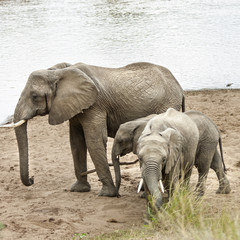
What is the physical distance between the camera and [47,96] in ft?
28.1

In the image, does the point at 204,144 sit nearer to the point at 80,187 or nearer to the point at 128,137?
the point at 128,137

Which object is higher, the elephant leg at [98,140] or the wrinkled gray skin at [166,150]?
the wrinkled gray skin at [166,150]

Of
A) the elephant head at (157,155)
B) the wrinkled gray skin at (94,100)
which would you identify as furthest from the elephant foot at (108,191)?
the elephant head at (157,155)

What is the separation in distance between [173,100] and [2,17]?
20.5 m

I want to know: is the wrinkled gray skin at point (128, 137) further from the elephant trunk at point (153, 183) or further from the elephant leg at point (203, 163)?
the elephant trunk at point (153, 183)

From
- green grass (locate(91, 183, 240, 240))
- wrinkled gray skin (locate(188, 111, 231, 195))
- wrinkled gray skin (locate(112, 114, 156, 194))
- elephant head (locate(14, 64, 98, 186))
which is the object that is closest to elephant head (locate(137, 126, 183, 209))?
green grass (locate(91, 183, 240, 240))

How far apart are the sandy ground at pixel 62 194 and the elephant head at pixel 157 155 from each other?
69 cm

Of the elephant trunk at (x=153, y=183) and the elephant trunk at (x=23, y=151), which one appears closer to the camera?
the elephant trunk at (x=153, y=183)

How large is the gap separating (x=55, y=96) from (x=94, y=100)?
1.61 feet

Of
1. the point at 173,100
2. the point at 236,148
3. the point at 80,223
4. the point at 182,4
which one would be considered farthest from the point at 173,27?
the point at 80,223

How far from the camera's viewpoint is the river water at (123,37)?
18078 millimetres

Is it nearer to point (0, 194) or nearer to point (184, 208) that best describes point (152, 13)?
point (0, 194)

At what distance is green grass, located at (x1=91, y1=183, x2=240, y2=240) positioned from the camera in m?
5.82

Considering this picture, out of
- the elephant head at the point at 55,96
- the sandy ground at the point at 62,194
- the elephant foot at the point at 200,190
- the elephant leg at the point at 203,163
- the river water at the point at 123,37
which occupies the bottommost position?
the river water at the point at 123,37
